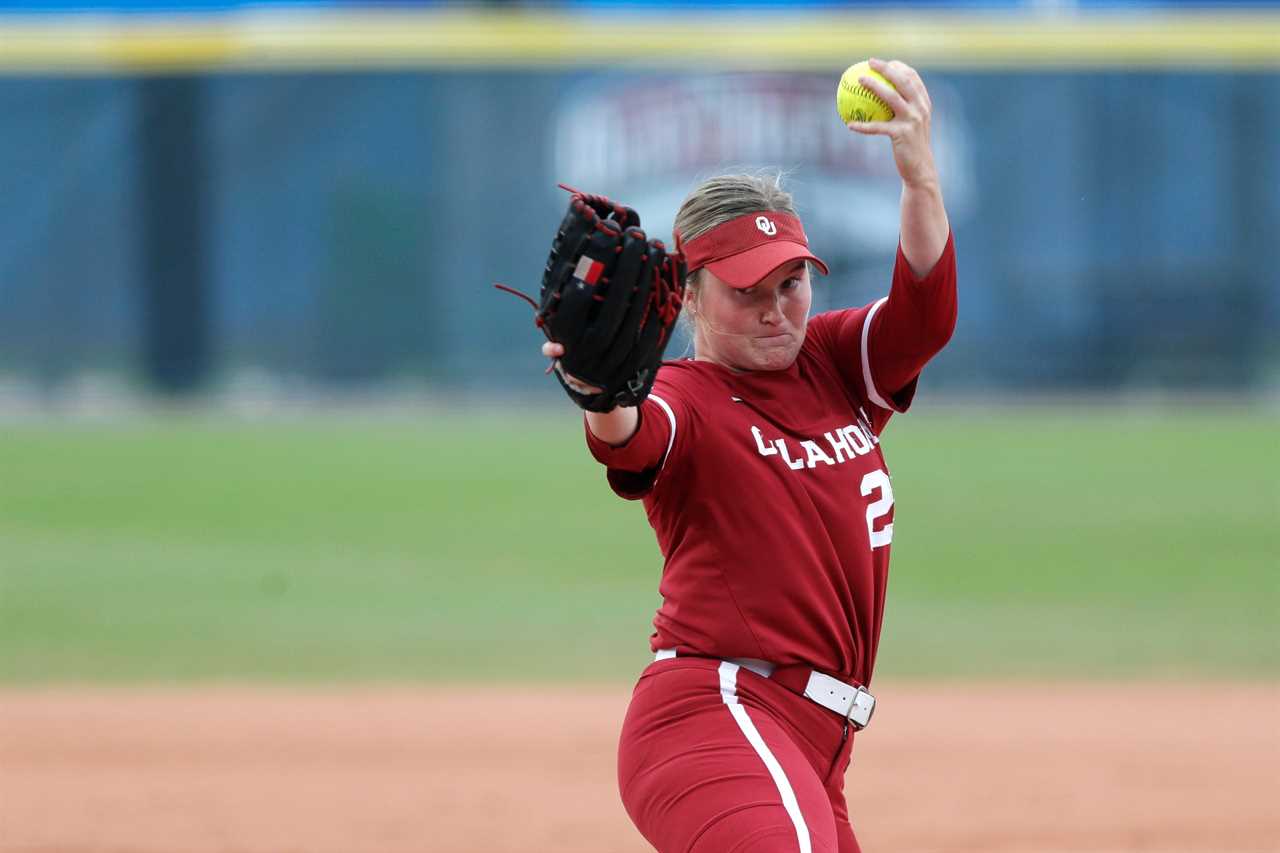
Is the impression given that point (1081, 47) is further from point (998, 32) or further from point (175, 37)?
point (175, 37)

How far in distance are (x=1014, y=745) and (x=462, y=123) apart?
11.1m

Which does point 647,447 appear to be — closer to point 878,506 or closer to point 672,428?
point 672,428

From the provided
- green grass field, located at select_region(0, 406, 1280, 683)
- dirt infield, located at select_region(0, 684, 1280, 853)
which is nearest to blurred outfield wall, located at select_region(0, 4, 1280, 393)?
green grass field, located at select_region(0, 406, 1280, 683)

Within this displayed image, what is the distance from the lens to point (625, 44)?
1580 cm

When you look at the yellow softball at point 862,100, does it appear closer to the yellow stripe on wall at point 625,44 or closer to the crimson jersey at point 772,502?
the crimson jersey at point 772,502

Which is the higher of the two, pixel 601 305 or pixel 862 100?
pixel 862 100

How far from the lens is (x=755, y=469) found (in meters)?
2.54

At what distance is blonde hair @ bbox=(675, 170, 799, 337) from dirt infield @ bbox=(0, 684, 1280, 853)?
7.54 ft

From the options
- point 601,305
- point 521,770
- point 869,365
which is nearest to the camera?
point 601,305

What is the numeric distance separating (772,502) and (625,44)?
45.3 ft

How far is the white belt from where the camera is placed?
100 inches

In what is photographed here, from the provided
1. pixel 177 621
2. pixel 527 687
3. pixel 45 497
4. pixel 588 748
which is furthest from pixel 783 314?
pixel 45 497

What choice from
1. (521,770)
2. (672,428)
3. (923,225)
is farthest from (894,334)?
(521,770)

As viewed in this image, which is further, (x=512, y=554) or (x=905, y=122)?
(x=512, y=554)
